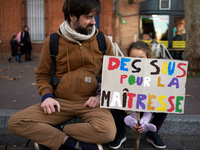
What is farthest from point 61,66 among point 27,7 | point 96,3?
point 27,7

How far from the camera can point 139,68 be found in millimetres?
2469

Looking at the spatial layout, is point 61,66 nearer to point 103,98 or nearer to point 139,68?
point 103,98

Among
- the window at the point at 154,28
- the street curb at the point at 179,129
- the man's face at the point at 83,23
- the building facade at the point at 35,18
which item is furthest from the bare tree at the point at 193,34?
the building facade at the point at 35,18

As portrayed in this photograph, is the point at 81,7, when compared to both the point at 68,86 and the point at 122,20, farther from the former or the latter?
the point at 122,20

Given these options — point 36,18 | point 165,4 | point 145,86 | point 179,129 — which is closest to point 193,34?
point 179,129

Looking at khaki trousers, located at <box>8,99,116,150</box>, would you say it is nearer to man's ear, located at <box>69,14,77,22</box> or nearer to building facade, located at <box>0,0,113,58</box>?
man's ear, located at <box>69,14,77,22</box>

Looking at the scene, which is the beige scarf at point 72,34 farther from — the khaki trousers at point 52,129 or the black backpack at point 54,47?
the khaki trousers at point 52,129

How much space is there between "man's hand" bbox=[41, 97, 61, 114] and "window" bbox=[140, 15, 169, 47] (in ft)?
39.8

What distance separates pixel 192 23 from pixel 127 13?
260 inches

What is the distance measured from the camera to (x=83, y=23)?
2576 mm

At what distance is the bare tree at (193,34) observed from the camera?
7627 mm

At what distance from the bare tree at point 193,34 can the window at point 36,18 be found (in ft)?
29.3

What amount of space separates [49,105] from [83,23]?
0.90 meters

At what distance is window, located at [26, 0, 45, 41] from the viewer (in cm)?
1427
